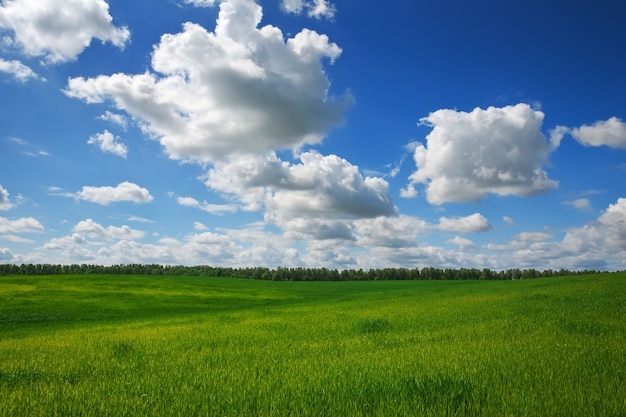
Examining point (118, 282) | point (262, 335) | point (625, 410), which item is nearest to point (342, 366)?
point (625, 410)

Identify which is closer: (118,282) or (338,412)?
(338,412)

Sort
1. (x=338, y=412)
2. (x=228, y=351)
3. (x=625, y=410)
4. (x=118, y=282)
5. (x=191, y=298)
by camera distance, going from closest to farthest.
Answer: (x=625, y=410) < (x=338, y=412) < (x=228, y=351) < (x=191, y=298) < (x=118, y=282)

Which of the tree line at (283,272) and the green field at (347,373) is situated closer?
the green field at (347,373)

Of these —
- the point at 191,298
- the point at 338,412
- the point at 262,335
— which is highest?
the point at 338,412

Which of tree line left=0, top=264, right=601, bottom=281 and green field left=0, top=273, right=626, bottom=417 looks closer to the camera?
green field left=0, top=273, right=626, bottom=417

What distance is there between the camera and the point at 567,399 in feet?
17.0

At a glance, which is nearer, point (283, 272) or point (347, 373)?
point (347, 373)

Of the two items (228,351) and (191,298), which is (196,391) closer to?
(228,351)

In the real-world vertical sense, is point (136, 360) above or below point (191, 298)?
above

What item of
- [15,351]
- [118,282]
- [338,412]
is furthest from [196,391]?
[118,282]

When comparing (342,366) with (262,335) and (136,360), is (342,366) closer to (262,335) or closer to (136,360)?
(136,360)

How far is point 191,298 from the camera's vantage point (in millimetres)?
52812

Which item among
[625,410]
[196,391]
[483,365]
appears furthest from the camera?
[483,365]

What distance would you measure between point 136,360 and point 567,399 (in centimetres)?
932
